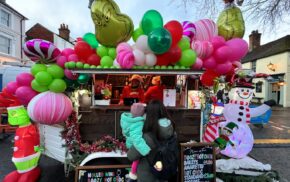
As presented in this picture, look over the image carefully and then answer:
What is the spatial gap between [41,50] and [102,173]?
225 cm

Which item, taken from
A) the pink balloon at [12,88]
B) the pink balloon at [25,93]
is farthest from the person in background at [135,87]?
the pink balloon at [12,88]

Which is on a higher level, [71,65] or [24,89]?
[71,65]

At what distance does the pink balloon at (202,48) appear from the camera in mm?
4105

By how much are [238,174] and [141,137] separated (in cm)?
257

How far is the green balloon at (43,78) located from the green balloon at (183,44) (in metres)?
2.34

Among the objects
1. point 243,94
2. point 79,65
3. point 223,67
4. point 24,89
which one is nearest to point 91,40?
point 79,65

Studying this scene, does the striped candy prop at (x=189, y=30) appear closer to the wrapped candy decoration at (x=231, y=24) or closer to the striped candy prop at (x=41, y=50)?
the wrapped candy decoration at (x=231, y=24)

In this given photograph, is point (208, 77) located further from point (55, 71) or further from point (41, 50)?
point (41, 50)

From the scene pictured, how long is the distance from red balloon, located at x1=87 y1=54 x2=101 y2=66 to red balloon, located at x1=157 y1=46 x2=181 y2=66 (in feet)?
3.40

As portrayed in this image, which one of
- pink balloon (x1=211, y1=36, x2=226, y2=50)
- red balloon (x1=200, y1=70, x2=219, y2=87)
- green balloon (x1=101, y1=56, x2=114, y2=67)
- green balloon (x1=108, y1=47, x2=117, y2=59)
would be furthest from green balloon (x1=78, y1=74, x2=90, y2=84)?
pink balloon (x1=211, y1=36, x2=226, y2=50)

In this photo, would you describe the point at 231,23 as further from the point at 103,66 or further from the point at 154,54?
the point at 103,66

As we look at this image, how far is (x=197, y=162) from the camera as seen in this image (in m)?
3.81

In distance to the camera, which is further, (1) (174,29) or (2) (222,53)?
(2) (222,53)

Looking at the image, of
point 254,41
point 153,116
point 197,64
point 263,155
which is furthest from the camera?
point 254,41
